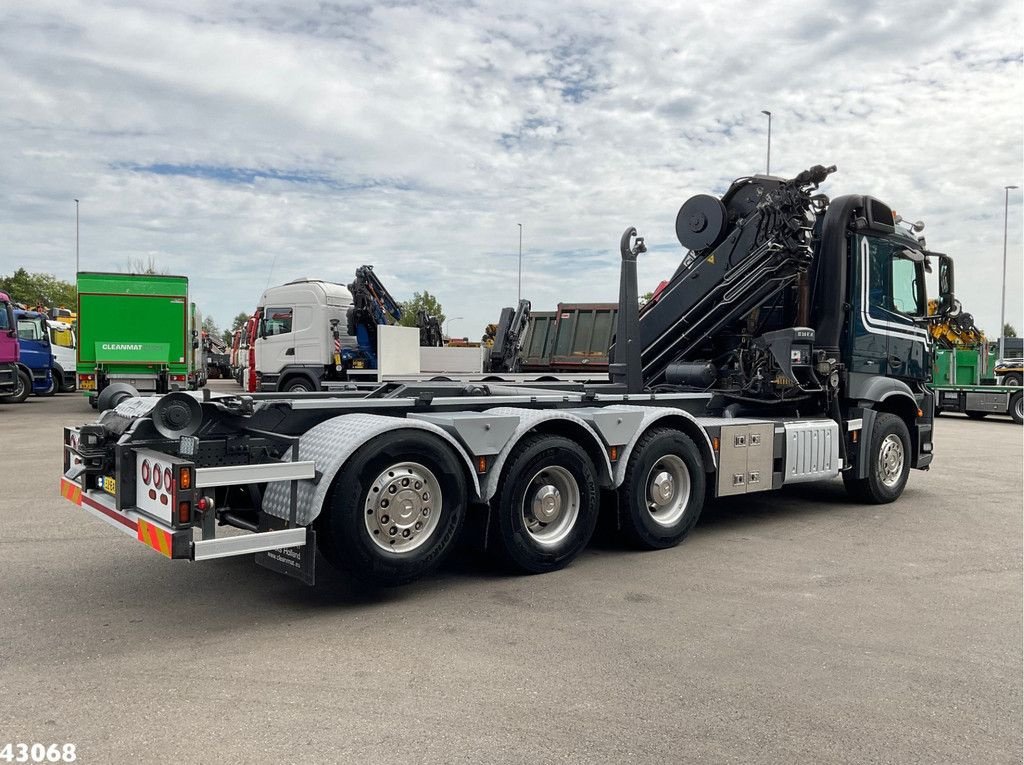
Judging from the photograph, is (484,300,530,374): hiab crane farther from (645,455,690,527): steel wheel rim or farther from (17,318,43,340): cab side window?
(17,318,43,340): cab side window

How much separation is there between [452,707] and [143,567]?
127 inches

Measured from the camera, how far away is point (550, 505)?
589 cm

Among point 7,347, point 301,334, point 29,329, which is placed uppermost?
point 29,329

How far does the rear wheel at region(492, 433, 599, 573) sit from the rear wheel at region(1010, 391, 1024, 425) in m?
20.4

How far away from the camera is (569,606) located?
511 centimetres

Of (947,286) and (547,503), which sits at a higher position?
(947,286)

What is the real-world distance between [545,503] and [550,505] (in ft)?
0.18

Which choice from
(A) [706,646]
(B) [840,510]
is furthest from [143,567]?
(B) [840,510]

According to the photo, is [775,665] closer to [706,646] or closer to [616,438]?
[706,646]

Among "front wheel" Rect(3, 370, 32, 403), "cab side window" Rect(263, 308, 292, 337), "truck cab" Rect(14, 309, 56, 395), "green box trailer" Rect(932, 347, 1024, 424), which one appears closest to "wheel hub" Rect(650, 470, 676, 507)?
"cab side window" Rect(263, 308, 292, 337)

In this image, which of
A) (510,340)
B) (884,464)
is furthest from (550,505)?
(510,340)

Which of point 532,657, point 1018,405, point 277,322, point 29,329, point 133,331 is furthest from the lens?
point 29,329

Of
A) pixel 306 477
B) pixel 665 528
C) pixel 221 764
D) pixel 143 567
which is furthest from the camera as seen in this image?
pixel 665 528

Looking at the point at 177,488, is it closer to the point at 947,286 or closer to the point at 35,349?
the point at 947,286
